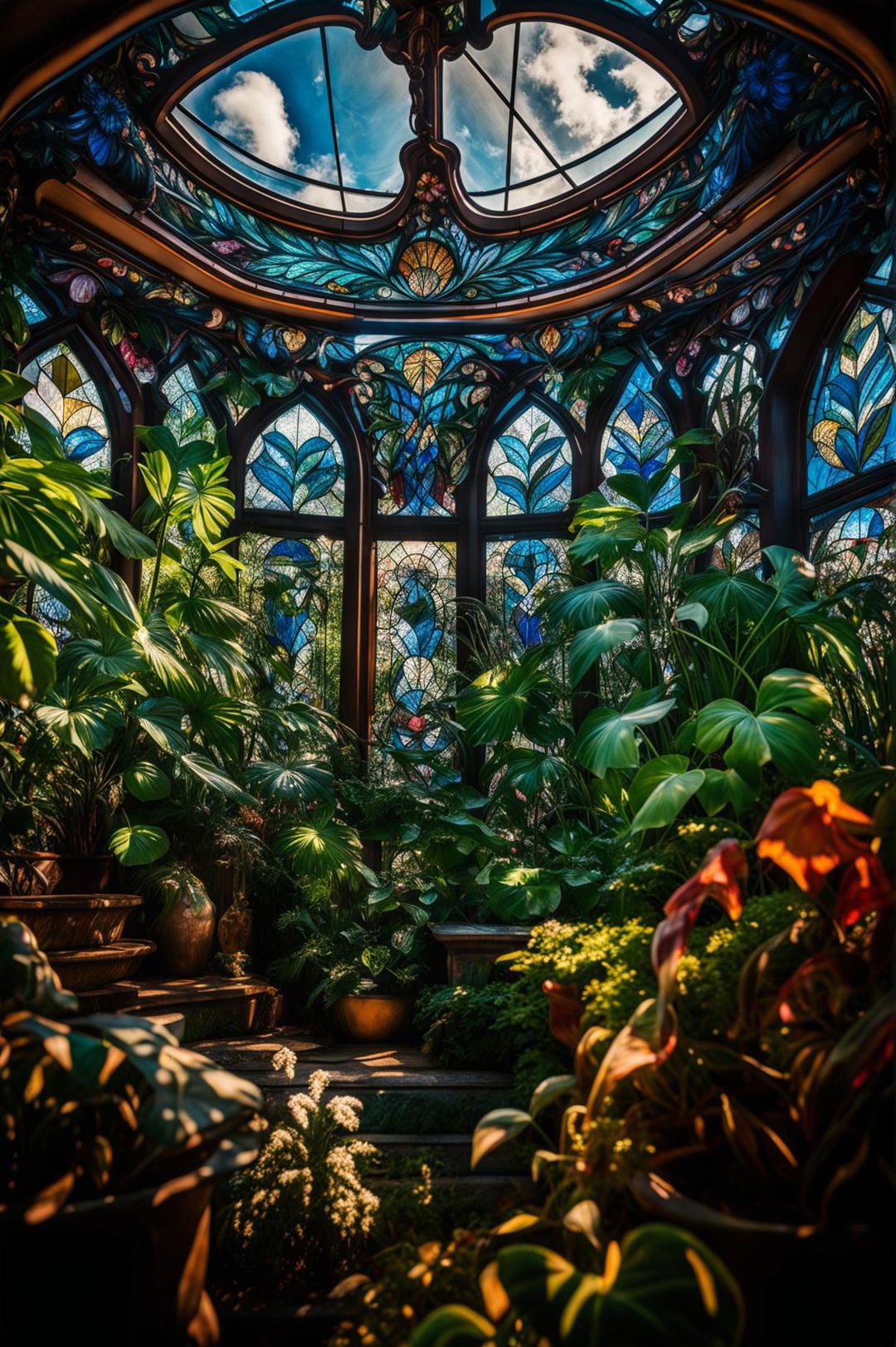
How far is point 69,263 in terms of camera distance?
4512 millimetres

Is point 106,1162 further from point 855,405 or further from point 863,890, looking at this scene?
point 855,405

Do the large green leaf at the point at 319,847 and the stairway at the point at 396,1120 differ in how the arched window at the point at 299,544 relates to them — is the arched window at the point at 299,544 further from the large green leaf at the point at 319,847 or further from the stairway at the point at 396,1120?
the stairway at the point at 396,1120

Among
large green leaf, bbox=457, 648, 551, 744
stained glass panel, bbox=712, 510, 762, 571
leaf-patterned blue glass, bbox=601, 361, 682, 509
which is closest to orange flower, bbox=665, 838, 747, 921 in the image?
large green leaf, bbox=457, 648, 551, 744

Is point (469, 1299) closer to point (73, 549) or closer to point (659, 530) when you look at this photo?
point (73, 549)

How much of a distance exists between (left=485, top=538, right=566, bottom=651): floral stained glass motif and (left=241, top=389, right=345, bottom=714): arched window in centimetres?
86

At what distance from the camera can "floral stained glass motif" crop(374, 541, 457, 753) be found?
5.06 metres

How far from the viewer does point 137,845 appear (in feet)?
11.1

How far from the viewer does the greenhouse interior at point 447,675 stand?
1.71 meters

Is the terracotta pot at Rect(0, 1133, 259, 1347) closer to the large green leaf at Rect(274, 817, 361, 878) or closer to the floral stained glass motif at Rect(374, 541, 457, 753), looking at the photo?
the large green leaf at Rect(274, 817, 361, 878)

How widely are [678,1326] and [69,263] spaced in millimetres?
4808

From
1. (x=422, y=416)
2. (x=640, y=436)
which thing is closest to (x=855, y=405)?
(x=640, y=436)

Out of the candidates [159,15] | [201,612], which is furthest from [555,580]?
[159,15]

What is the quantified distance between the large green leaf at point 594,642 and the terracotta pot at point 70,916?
185cm

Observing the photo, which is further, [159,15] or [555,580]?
[555,580]
